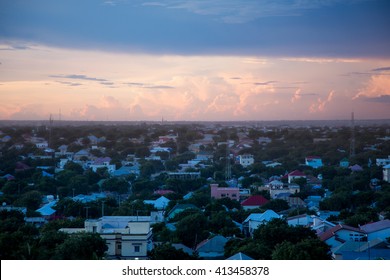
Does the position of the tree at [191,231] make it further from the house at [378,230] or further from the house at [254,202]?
the house at [254,202]

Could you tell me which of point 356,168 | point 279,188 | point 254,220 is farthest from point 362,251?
point 356,168

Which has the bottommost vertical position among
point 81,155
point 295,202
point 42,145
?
point 295,202

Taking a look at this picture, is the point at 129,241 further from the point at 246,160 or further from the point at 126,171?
the point at 246,160

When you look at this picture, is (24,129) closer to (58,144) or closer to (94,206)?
(58,144)

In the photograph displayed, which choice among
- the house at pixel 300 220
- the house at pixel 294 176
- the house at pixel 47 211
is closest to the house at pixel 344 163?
the house at pixel 294 176

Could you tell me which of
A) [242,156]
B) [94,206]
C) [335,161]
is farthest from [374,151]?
[94,206]
